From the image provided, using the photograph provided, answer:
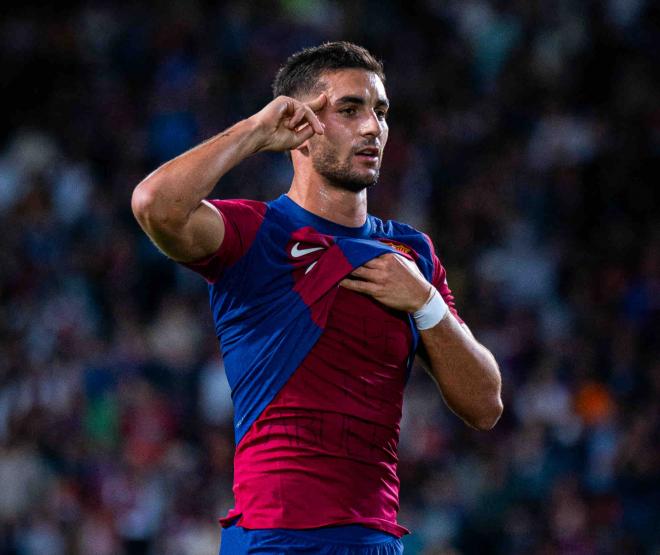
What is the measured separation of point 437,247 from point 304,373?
18.1 feet

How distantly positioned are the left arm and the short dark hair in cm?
60

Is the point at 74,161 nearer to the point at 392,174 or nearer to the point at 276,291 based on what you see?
the point at 392,174

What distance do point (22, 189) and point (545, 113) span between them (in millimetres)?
4085

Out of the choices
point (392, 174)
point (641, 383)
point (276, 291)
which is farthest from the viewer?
point (392, 174)

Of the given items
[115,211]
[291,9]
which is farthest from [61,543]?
[291,9]

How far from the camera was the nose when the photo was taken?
3.51 m

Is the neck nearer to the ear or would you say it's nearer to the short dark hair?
the ear

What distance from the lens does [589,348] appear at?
7902 mm

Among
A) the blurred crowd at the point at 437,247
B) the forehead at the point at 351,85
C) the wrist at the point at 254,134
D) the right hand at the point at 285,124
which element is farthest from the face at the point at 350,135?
the blurred crowd at the point at 437,247

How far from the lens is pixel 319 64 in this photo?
3.64 meters

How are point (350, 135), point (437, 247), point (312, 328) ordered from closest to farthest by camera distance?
point (312, 328) < point (350, 135) < point (437, 247)

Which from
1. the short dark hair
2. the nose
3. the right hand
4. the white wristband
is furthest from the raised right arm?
the white wristband

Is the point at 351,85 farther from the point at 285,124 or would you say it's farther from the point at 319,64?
the point at 285,124

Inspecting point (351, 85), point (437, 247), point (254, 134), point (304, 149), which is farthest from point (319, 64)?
point (437, 247)
